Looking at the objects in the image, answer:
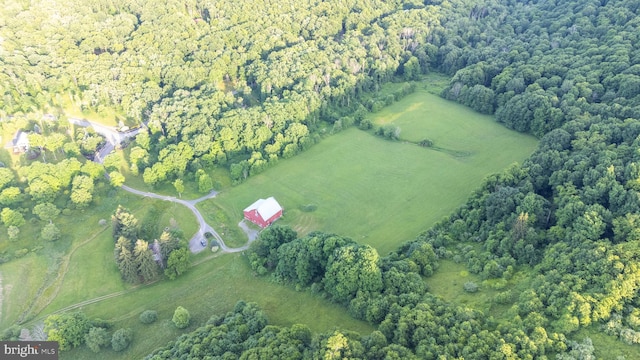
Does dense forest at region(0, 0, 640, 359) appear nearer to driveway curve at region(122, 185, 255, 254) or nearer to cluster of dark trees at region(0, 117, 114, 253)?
cluster of dark trees at region(0, 117, 114, 253)

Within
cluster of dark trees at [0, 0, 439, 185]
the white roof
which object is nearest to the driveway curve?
cluster of dark trees at [0, 0, 439, 185]

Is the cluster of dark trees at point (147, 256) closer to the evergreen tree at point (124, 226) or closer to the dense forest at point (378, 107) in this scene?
the evergreen tree at point (124, 226)

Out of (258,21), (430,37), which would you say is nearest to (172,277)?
(258,21)

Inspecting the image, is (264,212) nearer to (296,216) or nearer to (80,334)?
(296,216)

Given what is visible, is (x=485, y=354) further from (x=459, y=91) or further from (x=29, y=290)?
(x=459, y=91)
